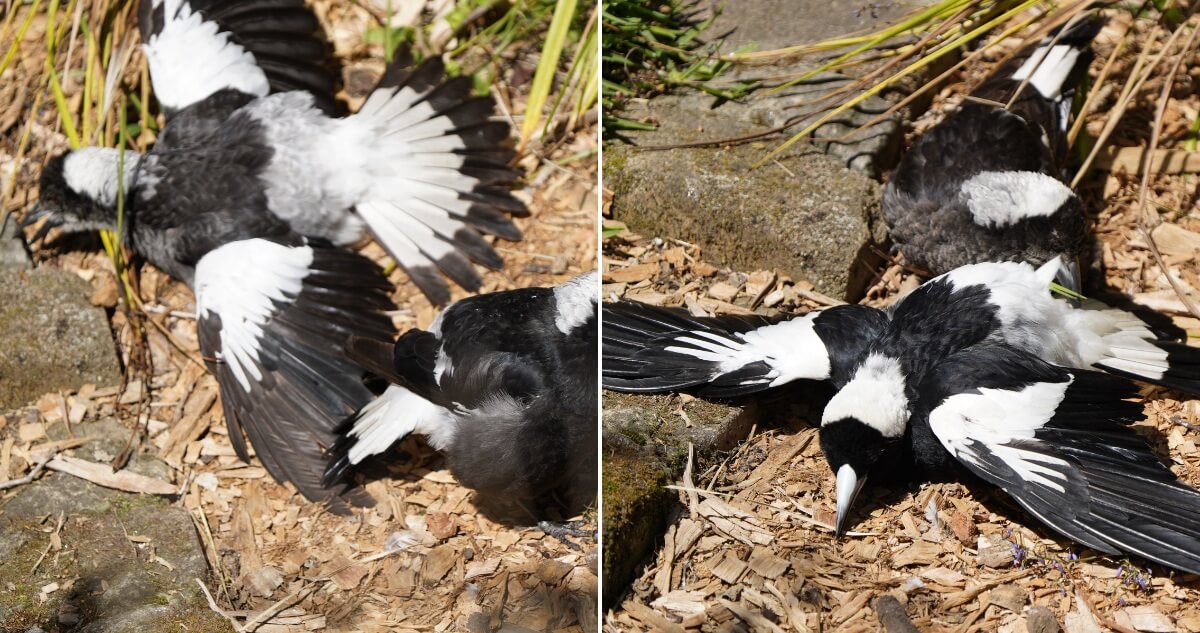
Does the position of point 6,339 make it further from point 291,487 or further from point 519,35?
point 519,35

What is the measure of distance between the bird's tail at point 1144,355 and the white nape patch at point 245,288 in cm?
161

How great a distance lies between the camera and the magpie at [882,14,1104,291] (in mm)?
1887

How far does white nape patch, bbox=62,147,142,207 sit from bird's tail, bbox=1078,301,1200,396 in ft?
6.97

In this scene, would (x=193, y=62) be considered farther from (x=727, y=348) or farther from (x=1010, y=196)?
(x=1010, y=196)

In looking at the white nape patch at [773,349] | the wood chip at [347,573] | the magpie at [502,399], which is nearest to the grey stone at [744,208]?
the white nape patch at [773,349]

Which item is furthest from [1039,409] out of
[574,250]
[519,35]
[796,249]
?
[519,35]

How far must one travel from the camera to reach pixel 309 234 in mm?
2404

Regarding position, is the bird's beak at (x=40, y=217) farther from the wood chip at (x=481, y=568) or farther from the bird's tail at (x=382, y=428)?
the wood chip at (x=481, y=568)

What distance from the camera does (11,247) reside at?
94.2 inches

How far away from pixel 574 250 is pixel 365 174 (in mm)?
575

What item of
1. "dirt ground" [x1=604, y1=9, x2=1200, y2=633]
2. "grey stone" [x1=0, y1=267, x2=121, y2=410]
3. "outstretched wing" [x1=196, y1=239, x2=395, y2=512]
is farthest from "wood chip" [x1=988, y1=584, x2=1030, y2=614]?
"grey stone" [x1=0, y1=267, x2=121, y2=410]

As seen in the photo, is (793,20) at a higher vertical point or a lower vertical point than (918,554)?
higher

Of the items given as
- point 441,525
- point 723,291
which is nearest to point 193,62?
point 441,525

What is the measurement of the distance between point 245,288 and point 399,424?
55 centimetres
